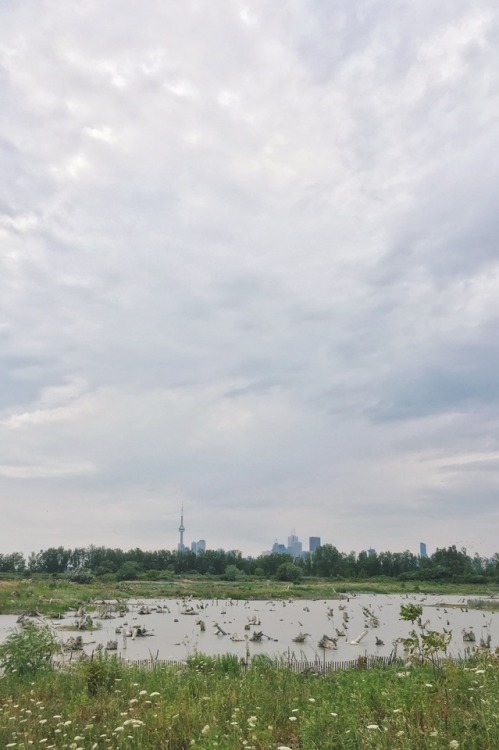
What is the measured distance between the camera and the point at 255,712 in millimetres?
9633

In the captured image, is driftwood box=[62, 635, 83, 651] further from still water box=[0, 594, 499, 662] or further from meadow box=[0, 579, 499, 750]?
meadow box=[0, 579, 499, 750]

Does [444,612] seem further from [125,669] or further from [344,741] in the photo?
[344,741]

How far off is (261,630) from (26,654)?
81.8 ft

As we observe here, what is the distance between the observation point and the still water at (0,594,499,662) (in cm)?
2812

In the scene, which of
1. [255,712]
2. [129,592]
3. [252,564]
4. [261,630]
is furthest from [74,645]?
[252,564]

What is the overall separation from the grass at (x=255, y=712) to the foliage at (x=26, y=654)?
222 cm

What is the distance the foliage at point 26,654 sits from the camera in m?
15.8

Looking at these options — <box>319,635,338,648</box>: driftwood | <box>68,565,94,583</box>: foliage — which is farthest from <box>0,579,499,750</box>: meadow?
<box>68,565,94,583</box>: foliage

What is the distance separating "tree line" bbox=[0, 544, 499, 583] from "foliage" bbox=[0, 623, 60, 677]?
112669mm

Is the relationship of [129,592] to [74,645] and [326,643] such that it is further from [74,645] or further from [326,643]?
[326,643]

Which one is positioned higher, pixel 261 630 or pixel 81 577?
pixel 81 577

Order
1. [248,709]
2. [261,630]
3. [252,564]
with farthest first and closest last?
[252,564]
[261,630]
[248,709]

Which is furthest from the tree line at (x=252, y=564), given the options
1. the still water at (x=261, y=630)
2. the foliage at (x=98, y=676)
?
the foliage at (x=98, y=676)

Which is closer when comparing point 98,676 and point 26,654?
point 98,676
